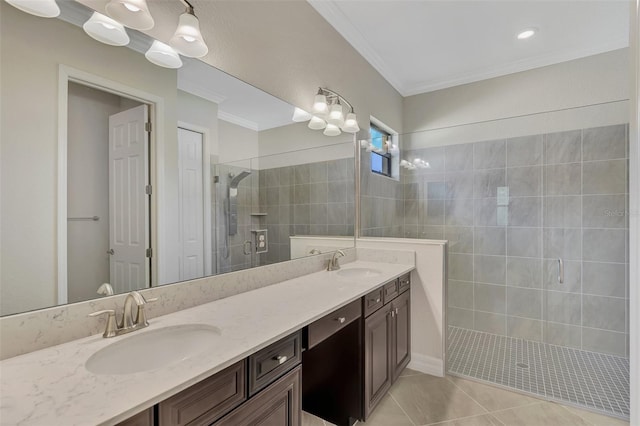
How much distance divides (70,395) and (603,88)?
4.29 meters

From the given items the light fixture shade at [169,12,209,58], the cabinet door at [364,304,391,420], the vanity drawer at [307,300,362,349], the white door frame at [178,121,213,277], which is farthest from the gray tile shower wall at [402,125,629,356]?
the light fixture shade at [169,12,209,58]

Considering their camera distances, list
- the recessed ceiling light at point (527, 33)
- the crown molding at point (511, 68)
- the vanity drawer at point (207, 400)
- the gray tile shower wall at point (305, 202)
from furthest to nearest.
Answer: the crown molding at point (511, 68)
the recessed ceiling light at point (527, 33)
the gray tile shower wall at point (305, 202)
the vanity drawer at point (207, 400)

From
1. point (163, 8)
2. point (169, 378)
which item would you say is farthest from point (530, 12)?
point (169, 378)

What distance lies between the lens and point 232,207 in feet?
5.25

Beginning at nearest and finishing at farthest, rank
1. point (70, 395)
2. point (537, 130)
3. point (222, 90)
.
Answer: point (70, 395)
point (222, 90)
point (537, 130)

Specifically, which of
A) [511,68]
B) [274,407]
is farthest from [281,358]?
[511,68]

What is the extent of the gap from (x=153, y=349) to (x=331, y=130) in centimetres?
196

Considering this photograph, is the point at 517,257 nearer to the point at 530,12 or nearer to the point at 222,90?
the point at 530,12

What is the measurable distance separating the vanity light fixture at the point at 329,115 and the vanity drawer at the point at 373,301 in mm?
1306

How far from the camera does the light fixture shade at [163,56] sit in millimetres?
1240

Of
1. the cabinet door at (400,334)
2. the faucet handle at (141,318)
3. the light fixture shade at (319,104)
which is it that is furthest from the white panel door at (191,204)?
the cabinet door at (400,334)

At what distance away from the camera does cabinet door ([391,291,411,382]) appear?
2.03 m

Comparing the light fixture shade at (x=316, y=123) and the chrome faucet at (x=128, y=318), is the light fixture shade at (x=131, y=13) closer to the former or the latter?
the chrome faucet at (x=128, y=318)

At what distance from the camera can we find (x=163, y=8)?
1307 millimetres
